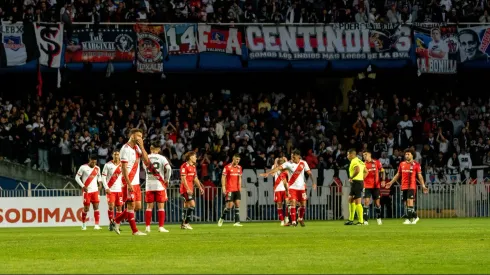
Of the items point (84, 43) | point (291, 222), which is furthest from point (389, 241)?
point (84, 43)

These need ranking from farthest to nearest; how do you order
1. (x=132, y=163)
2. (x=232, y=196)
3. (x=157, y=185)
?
(x=232, y=196)
(x=157, y=185)
(x=132, y=163)

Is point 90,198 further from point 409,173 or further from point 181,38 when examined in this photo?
point 181,38

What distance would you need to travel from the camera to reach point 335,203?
135ft

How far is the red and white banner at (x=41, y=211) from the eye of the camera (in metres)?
35.9

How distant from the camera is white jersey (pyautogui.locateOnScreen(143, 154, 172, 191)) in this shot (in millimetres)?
26781

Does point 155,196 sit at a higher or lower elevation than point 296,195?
higher

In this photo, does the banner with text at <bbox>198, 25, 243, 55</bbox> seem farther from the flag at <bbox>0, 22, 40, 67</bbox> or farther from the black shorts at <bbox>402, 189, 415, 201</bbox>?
the black shorts at <bbox>402, 189, 415, 201</bbox>

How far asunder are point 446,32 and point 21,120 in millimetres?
17097

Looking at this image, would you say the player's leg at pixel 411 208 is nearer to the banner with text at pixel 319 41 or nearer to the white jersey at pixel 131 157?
the banner with text at pixel 319 41

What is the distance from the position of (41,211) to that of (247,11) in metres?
13.6

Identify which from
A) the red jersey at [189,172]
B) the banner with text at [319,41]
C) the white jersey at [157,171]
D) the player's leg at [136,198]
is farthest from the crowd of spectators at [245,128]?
the player's leg at [136,198]

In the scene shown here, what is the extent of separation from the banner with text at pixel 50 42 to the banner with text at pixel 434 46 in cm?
1390

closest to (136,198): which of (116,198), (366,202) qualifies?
(116,198)

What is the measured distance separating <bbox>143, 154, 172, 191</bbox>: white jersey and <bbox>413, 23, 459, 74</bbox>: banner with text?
21269 mm
